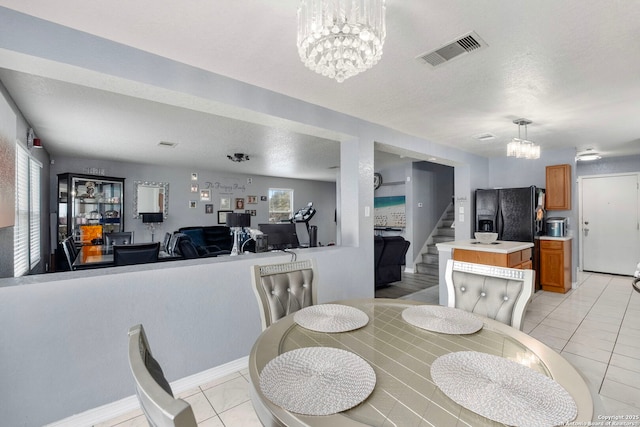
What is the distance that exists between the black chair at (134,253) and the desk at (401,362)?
230 cm

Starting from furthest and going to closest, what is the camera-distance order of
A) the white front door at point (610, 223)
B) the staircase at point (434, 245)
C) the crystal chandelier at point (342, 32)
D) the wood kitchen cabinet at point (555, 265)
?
the staircase at point (434, 245)
the white front door at point (610, 223)
the wood kitchen cabinet at point (555, 265)
the crystal chandelier at point (342, 32)

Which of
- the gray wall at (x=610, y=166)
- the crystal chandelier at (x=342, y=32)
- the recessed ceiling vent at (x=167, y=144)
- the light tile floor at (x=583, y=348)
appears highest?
the recessed ceiling vent at (x=167, y=144)

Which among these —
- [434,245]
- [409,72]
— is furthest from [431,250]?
[409,72]

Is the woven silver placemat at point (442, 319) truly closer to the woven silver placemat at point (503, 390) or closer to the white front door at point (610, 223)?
the woven silver placemat at point (503, 390)

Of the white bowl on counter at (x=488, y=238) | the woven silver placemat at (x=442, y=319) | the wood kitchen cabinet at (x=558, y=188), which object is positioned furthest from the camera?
the wood kitchen cabinet at (x=558, y=188)

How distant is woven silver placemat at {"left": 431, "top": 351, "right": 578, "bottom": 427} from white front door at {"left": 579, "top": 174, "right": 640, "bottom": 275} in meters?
6.90

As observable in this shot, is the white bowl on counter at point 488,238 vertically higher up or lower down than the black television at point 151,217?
lower down

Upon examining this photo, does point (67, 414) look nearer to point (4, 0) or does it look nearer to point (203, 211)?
point (4, 0)

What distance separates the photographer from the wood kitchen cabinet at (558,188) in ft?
15.7

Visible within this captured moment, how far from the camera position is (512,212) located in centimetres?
485

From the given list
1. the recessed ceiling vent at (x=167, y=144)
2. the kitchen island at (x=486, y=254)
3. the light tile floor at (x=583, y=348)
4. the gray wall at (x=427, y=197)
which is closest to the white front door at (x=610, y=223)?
the light tile floor at (x=583, y=348)

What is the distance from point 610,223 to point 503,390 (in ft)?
23.5

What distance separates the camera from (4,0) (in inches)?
59.8

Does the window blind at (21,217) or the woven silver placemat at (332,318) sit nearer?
the woven silver placemat at (332,318)
